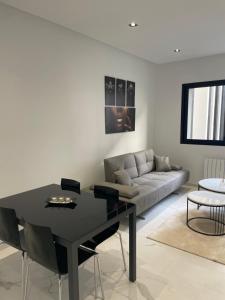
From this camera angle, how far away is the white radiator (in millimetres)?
4652

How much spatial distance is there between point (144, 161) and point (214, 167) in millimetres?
1420

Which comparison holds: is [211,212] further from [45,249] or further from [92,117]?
[45,249]

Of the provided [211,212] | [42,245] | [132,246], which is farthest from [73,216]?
[211,212]

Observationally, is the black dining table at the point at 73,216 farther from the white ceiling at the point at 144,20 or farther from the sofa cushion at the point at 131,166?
the white ceiling at the point at 144,20

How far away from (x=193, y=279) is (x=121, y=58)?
11.7 ft

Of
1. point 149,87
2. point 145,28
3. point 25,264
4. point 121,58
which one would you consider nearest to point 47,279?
point 25,264

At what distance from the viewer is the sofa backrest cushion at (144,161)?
4.41m

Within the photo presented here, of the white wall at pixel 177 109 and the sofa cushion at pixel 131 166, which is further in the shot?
the white wall at pixel 177 109

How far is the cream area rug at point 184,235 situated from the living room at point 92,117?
14 mm

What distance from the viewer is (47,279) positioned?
2.26m

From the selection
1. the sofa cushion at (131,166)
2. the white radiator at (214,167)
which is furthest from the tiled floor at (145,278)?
the white radiator at (214,167)

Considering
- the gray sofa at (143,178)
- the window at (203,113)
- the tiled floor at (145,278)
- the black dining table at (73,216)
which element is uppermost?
the window at (203,113)

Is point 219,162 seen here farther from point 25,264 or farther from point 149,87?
point 25,264

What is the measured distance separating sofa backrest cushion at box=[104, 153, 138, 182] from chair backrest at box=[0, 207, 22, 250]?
1.98 meters
